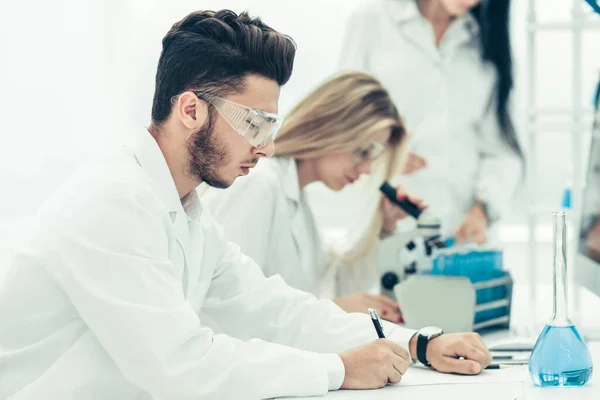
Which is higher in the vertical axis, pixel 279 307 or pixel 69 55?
pixel 69 55

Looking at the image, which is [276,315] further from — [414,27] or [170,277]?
[414,27]

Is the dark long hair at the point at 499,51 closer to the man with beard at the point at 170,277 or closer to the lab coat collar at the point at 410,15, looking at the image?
the lab coat collar at the point at 410,15

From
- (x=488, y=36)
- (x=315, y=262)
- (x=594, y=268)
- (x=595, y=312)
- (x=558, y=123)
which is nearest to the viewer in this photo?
(x=594, y=268)

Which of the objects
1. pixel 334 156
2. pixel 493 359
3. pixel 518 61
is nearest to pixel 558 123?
pixel 518 61

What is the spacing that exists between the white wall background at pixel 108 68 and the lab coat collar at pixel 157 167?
6.24 ft

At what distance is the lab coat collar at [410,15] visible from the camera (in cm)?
320

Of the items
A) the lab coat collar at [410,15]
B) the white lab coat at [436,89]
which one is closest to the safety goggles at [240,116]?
the white lab coat at [436,89]

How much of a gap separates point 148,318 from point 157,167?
322 mm

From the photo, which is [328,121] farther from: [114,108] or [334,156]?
[114,108]

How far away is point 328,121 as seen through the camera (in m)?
2.53

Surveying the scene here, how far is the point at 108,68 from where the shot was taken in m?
3.64

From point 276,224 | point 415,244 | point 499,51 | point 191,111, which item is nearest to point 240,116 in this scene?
point 191,111

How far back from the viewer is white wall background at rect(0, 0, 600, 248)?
3338 millimetres

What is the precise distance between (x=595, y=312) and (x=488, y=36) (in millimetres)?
1219
